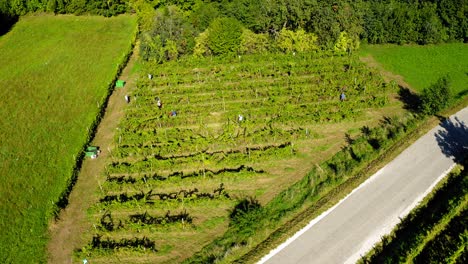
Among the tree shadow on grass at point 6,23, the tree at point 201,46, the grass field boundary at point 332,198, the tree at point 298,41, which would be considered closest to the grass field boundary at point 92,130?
the tree at point 201,46

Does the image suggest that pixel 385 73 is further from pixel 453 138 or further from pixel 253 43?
pixel 253 43

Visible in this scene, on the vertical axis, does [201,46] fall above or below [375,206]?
above

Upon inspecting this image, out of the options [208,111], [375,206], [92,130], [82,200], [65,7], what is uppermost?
[65,7]

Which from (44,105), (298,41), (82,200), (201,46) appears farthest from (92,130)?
(298,41)

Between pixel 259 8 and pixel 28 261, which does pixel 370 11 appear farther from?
pixel 28 261

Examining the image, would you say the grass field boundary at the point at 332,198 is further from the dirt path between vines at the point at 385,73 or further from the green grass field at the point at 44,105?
the green grass field at the point at 44,105
